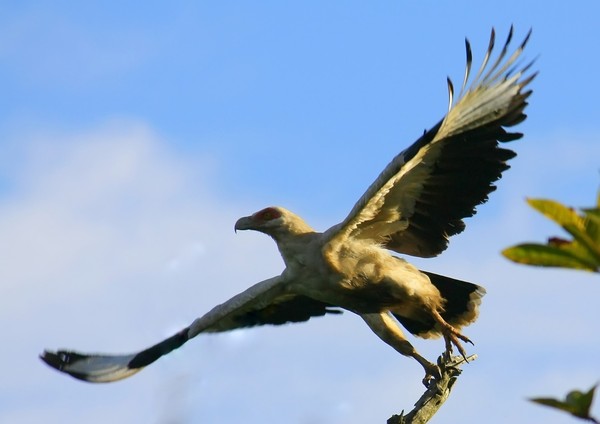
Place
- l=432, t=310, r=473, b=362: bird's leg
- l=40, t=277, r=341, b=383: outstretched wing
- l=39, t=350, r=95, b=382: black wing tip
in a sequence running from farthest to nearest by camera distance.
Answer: l=39, t=350, r=95, b=382: black wing tip < l=40, t=277, r=341, b=383: outstretched wing < l=432, t=310, r=473, b=362: bird's leg

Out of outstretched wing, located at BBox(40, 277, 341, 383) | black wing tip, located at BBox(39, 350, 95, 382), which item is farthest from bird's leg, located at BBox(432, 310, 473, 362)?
black wing tip, located at BBox(39, 350, 95, 382)

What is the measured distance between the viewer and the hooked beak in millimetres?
8742

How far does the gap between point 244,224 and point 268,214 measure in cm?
25

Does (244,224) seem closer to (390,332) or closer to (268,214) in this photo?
(268,214)

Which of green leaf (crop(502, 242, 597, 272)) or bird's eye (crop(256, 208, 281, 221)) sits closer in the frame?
green leaf (crop(502, 242, 597, 272))

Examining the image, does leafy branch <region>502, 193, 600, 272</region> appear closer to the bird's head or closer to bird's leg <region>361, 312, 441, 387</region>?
bird's leg <region>361, 312, 441, 387</region>

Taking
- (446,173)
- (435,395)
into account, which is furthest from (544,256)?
(446,173)

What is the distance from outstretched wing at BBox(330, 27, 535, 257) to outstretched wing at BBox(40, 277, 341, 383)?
1.14 m

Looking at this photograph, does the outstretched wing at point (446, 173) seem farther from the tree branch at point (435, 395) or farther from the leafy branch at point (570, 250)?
the leafy branch at point (570, 250)

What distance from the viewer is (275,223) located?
8.57 metres

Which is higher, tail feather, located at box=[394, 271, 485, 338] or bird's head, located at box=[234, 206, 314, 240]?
bird's head, located at box=[234, 206, 314, 240]

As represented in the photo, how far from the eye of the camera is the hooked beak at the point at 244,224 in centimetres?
874

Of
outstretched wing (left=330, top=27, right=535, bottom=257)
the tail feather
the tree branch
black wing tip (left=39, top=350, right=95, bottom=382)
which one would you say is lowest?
the tree branch

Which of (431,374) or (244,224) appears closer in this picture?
(431,374)
